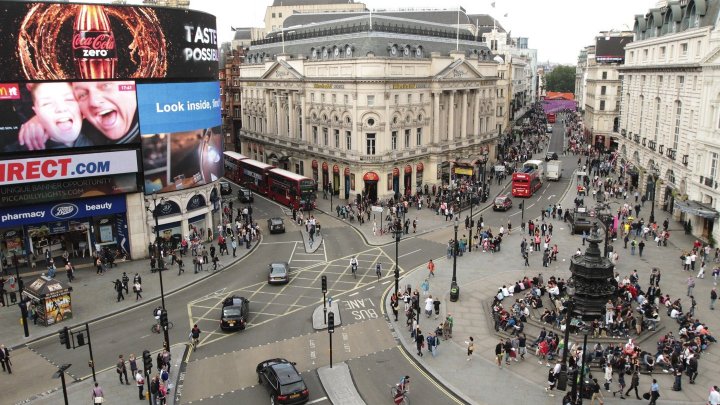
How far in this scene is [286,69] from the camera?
242ft

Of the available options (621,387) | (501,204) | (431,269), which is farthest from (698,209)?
(621,387)

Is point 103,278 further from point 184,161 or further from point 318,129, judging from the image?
point 318,129

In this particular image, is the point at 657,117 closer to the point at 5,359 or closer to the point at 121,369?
the point at 121,369

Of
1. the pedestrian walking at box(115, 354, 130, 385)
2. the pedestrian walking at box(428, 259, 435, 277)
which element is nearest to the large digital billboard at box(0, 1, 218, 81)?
the pedestrian walking at box(115, 354, 130, 385)

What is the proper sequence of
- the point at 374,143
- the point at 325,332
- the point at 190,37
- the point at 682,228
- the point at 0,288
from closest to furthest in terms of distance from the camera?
the point at 325,332, the point at 0,288, the point at 190,37, the point at 682,228, the point at 374,143

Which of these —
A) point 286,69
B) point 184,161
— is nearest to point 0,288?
point 184,161

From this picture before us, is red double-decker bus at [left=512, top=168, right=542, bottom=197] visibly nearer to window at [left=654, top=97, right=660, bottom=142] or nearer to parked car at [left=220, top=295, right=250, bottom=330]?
window at [left=654, top=97, right=660, bottom=142]

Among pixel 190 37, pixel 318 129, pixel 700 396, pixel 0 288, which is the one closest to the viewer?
pixel 700 396

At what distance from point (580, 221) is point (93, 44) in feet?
143

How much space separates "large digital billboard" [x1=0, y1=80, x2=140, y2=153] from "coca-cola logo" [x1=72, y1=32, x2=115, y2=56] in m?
2.15

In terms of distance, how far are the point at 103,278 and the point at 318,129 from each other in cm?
3425

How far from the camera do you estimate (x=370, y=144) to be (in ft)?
213

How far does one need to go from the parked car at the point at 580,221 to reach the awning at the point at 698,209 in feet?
24.8

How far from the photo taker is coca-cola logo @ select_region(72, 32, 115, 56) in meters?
41.5
